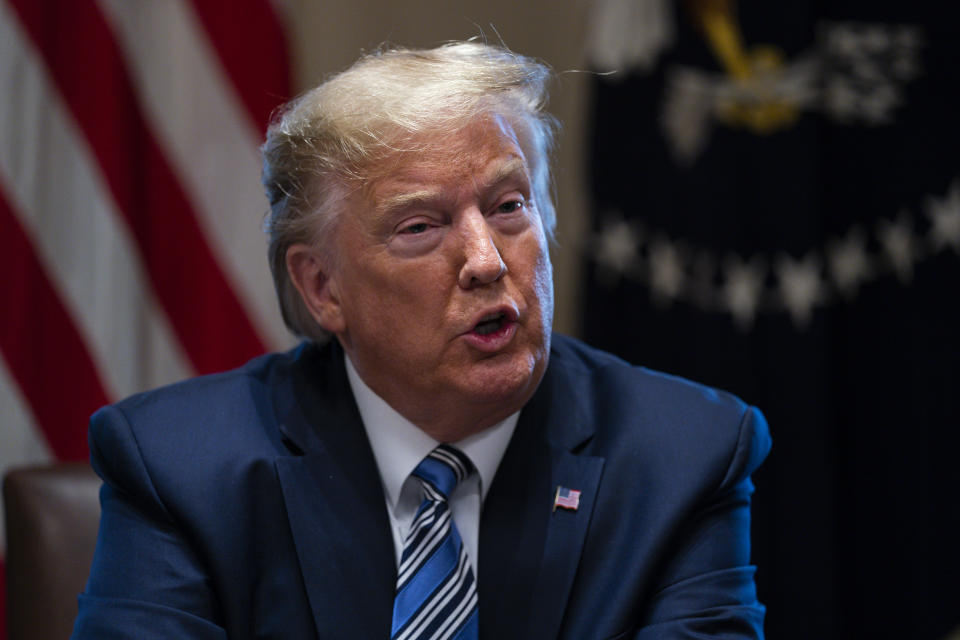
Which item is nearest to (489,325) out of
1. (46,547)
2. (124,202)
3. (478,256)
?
(478,256)

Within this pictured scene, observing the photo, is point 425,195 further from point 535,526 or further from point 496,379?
point 535,526

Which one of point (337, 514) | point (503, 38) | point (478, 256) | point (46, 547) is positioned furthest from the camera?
point (503, 38)

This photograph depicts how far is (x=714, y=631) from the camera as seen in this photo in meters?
1.60

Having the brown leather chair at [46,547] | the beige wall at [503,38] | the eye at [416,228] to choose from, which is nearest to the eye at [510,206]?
the eye at [416,228]

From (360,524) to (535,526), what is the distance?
0.28 meters

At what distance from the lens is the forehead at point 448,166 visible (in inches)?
62.4

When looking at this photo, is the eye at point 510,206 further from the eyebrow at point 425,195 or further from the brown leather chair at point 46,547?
the brown leather chair at point 46,547

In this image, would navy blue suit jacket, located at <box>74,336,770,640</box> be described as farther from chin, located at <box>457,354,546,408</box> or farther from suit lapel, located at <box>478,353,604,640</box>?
chin, located at <box>457,354,546,408</box>

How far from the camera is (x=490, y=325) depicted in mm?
1613

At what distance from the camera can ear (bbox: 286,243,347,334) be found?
1767mm

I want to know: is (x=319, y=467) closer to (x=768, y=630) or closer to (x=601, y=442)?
(x=601, y=442)

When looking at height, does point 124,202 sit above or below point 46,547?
above

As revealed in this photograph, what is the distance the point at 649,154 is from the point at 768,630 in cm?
139

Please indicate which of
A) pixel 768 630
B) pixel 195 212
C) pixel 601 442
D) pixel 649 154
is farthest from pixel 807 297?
pixel 195 212
